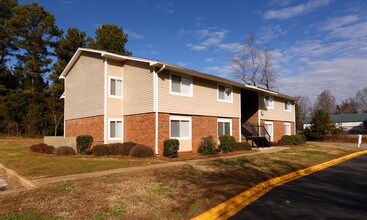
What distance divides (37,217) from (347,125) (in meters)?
88.0

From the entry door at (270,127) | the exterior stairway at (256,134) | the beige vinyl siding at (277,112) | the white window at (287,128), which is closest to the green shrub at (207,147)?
the exterior stairway at (256,134)

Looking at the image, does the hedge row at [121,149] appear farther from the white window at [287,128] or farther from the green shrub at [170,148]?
the white window at [287,128]

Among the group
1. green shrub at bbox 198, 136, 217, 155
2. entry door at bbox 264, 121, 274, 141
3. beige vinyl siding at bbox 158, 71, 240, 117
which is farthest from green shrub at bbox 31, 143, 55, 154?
entry door at bbox 264, 121, 274, 141

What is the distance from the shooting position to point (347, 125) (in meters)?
81.8

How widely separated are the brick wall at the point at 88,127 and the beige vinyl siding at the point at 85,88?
0.34 meters

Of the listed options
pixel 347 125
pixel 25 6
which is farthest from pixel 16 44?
pixel 347 125

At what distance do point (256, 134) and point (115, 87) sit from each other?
13.4 metres

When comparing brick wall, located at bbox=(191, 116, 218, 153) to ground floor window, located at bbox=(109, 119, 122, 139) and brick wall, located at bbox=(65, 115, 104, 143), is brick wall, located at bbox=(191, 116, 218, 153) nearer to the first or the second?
ground floor window, located at bbox=(109, 119, 122, 139)

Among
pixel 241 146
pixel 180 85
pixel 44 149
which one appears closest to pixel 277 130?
pixel 241 146

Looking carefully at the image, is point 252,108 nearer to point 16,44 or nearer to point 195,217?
point 195,217

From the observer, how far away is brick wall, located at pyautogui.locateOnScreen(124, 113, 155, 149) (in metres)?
18.6

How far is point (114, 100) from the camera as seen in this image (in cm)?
2092

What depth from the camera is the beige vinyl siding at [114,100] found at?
67.8 feet

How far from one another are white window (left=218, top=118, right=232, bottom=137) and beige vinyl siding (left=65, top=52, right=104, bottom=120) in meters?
8.61
